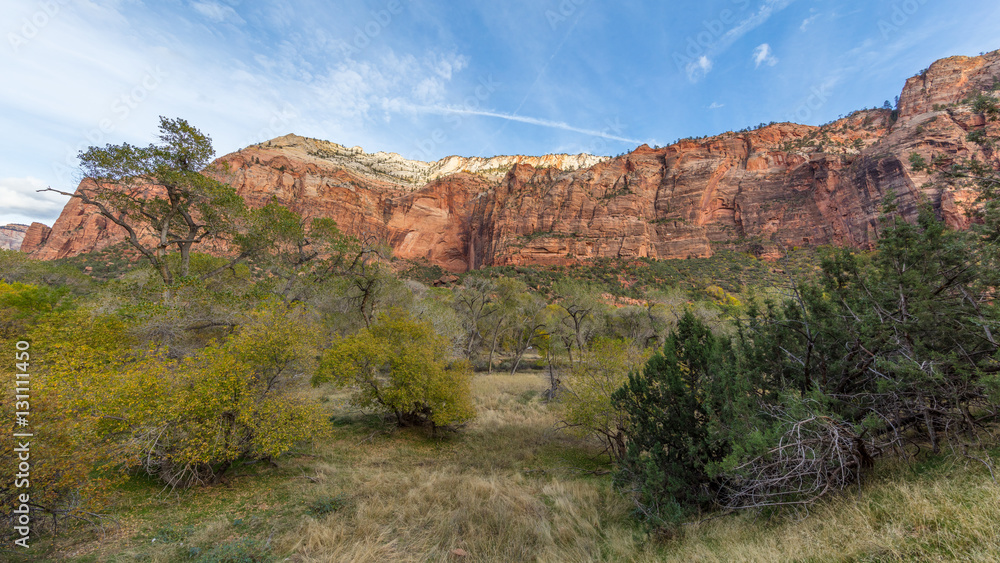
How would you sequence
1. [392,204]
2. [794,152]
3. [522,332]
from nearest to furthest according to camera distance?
1. [522,332]
2. [794,152]
3. [392,204]

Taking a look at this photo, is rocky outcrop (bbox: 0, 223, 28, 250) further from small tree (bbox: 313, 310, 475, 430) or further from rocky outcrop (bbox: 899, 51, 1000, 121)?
rocky outcrop (bbox: 899, 51, 1000, 121)

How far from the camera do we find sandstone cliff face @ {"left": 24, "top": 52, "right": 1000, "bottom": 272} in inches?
2468

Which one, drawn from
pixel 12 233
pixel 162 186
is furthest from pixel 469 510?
pixel 12 233

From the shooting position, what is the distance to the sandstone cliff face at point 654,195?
62688mm

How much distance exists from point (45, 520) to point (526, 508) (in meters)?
7.87

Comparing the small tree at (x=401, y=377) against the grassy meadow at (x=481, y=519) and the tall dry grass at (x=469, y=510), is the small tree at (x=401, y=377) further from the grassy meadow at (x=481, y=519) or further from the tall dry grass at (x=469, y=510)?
the grassy meadow at (x=481, y=519)

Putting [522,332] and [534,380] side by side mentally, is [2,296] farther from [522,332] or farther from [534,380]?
[522,332]

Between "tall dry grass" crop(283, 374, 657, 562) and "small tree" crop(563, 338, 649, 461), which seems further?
"small tree" crop(563, 338, 649, 461)

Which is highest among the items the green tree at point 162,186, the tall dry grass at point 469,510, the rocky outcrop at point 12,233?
the rocky outcrop at point 12,233

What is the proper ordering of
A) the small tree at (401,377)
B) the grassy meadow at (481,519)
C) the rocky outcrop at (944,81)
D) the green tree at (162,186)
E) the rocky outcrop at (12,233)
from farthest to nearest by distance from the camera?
1. the rocky outcrop at (12,233)
2. the rocky outcrop at (944,81)
3. the small tree at (401,377)
4. the green tree at (162,186)
5. the grassy meadow at (481,519)

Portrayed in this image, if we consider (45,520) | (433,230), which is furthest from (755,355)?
(433,230)

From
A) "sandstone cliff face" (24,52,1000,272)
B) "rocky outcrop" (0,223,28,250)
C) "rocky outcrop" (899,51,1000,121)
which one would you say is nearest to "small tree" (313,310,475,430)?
"sandstone cliff face" (24,52,1000,272)

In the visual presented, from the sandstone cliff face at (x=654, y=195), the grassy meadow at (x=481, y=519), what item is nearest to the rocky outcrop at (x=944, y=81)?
the sandstone cliff face at (x=654, y=195)

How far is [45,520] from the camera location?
5086mm
